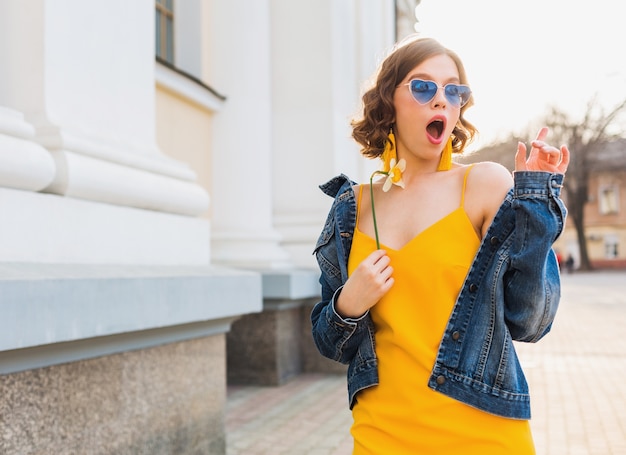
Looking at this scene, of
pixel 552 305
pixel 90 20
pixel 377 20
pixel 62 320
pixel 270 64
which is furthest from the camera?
pixel 377 20

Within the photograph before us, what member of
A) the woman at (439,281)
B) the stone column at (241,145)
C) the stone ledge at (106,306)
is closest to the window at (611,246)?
the stone column at (241,145)

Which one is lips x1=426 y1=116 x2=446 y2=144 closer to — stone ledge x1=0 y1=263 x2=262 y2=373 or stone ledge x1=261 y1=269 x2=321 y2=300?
stone ledge x1=0 y1=263 x2=262 y2=373

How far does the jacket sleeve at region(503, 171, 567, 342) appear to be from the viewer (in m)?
1.44

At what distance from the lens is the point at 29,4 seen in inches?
135

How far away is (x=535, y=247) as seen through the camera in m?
1.44

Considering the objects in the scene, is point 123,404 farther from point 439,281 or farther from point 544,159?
point 544,159

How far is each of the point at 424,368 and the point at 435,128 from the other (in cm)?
51

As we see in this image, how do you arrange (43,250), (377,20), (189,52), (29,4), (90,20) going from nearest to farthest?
(43,250), (29,4), (90,20), (189,52), (377,20)

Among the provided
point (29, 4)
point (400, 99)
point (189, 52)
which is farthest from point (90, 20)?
point (189, 52)

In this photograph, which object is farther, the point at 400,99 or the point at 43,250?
the point at 43,250

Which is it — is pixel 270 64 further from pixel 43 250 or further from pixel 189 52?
pixel 43 250

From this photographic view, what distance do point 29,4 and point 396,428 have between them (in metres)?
2.74

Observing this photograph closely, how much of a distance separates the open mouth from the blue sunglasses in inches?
2.0

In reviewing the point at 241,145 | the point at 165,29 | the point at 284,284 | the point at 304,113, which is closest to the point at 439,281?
the point at 284,284
